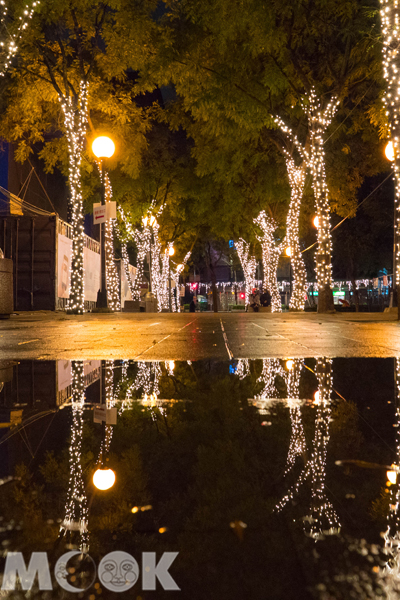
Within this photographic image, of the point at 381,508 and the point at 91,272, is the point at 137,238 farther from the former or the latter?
the point at 381,508

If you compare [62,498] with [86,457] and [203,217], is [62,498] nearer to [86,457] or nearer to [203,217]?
[86,457]

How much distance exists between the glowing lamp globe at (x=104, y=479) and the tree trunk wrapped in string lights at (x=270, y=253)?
2895cm

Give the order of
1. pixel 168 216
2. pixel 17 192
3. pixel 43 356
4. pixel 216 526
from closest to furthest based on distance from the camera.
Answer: pixel 216 526 → pixel 43 356 → pixel 17 192 → pixel 168 216

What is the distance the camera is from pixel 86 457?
185 cm

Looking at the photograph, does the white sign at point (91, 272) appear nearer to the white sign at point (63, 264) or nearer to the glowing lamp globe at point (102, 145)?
the white sign at point (63, 264)

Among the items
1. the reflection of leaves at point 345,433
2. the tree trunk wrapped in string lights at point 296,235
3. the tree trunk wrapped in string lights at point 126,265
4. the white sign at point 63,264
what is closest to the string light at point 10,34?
the white sign at point 63,264

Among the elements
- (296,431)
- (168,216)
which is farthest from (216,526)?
(168,216)

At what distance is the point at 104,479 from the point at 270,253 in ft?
103

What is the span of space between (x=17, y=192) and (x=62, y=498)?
26.2 m

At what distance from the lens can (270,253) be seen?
32.5m

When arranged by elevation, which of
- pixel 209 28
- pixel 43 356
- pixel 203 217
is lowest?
pixel 43 356

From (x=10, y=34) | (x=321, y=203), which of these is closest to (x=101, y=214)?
(x=10, y=34)

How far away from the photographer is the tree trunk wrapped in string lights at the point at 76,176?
61.3ft

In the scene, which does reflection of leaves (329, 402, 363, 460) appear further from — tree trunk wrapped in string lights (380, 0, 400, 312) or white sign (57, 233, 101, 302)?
white sign (57, 233, 101, 302)
